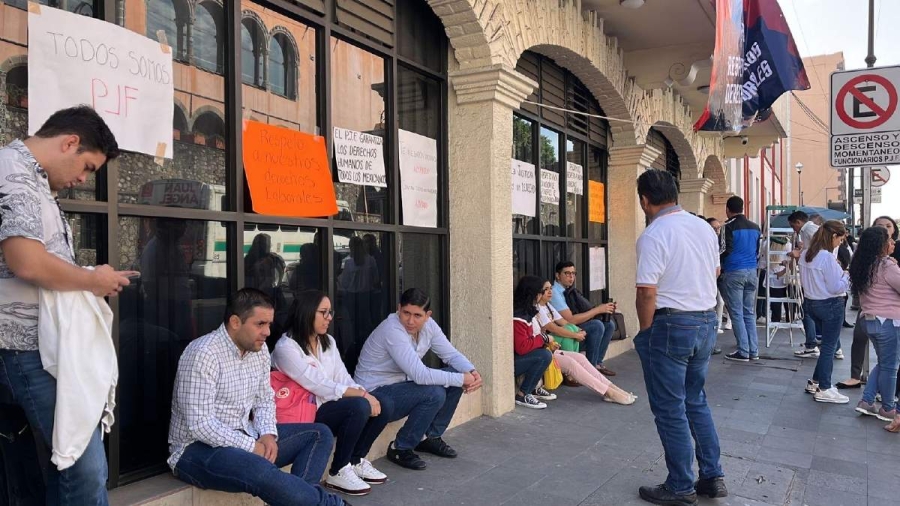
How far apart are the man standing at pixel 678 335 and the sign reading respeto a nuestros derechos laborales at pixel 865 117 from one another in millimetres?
3442

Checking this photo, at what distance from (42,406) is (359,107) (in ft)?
10.7

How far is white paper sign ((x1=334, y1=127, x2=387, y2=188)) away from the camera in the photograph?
4723 mm

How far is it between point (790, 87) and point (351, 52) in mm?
5175

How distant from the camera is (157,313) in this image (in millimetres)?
3484

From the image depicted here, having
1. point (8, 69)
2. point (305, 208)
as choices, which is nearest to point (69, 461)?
point (8, 69)

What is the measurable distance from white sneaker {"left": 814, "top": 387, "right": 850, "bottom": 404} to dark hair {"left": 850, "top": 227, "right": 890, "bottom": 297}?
Result: 123cm

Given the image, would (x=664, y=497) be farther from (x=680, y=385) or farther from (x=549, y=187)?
(x=549, y=187)

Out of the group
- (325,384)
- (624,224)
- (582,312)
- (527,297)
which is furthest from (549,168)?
(325,384)

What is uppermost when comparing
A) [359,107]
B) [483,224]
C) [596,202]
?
[359,107]

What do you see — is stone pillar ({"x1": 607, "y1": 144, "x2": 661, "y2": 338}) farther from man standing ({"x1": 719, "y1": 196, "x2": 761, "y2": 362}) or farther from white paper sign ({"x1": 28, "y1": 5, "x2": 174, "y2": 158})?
white paper sign ({"x1": 28, "y1": 5, "x2": 174, "y2": 158})

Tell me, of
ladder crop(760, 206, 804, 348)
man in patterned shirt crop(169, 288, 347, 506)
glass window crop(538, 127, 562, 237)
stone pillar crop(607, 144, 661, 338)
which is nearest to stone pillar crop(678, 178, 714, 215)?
ladder crop(760, 206, 804, 348)

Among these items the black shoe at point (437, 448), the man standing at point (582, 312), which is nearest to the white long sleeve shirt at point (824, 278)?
the man standing at point (582, 312)

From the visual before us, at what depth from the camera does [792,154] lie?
49250 mm

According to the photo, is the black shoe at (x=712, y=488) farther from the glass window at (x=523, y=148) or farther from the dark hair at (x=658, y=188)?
the glass window at (x=523, y=148)
